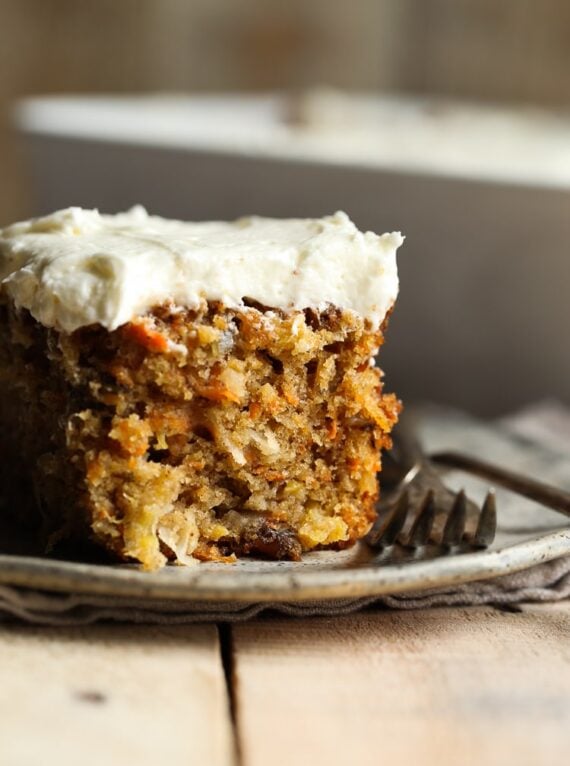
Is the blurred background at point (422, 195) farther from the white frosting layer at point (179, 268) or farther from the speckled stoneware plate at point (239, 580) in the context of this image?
the speckled stoneware plate at point (239, 580)

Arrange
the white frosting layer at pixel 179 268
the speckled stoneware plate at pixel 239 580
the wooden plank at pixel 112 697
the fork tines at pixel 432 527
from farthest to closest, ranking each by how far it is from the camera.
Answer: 1. the fork tines at pixel 432 527
2. the white frosting layer at pixel 179 268
3. the speckled stoneware plate at pixel 239 580
4. the wooden plank at pixel 112 697

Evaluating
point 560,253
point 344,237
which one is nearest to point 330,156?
point 560,253

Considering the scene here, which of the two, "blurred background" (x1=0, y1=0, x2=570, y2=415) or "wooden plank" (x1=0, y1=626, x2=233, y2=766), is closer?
"wooden plank" (x1=0, y1=626, x2=233, y2=766)

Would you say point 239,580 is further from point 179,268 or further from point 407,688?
point 179,268

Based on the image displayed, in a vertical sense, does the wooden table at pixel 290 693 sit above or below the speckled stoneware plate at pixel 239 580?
below

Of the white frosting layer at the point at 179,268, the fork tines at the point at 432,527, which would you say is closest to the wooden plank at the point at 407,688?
the fork tines at the point at 432,527

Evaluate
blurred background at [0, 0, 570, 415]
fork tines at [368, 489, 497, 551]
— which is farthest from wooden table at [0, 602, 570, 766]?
blurred background at [0, 0, 570, 415]

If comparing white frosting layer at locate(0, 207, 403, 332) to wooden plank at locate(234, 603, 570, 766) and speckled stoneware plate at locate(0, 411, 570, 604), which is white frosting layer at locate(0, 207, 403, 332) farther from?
wooden plank at locate(234, 603, 570, 766)

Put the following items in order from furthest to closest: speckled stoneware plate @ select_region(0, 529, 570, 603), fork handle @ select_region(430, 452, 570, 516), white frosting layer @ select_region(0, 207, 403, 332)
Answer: fork handle @ select_region(430, 452, 570, 516), white frosting layer @ select_region(0, 207, 403, 332), speckled stoneware plate @ select_region(0, 529, 570, 603)

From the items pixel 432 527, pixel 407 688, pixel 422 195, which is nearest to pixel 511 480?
pixel 432 527
